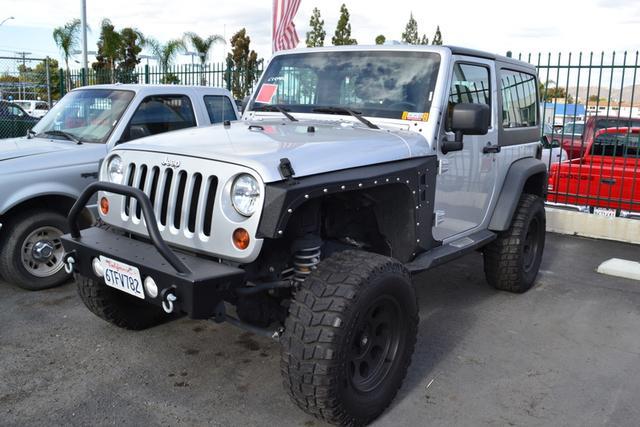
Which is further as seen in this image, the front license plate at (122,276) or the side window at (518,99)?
the side window at (518,99)

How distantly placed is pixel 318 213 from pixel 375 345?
783mm

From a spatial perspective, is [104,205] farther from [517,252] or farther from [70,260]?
[517,252]

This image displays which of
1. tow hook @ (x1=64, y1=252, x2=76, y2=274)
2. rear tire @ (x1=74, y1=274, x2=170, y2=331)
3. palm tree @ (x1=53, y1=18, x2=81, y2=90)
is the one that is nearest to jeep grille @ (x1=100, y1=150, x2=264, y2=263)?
tow hook @ (x1=64, y1=252, x2=76, y2=274)

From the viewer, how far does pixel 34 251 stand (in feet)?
16.7

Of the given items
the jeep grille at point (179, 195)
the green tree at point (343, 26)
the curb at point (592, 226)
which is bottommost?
the curb at point (592, 226)

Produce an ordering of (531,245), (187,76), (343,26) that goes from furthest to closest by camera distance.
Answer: (343,26)
(187,76)
(531,245)

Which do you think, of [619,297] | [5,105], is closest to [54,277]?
[619,297]

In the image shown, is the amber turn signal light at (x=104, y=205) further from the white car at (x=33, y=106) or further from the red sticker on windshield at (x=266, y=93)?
the white car at (x=33, y=106)

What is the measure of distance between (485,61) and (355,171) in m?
2.11

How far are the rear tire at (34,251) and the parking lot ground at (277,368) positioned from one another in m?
0.14

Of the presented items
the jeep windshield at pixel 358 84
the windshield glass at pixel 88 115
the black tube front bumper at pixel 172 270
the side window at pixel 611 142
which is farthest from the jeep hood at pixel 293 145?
the side window at pixel 611 142

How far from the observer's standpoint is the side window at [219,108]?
639cm

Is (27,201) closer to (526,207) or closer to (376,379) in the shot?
(376,379)

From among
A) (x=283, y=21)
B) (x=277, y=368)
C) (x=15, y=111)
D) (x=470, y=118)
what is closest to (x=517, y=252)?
(x=470, y=118)
